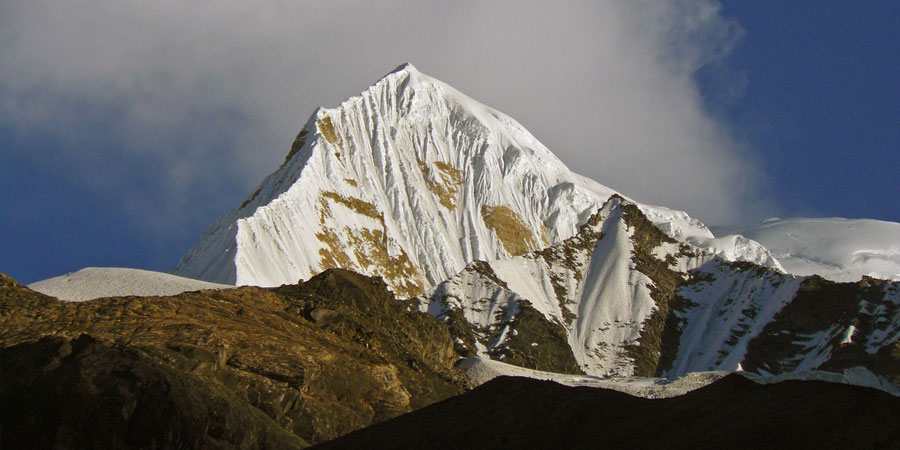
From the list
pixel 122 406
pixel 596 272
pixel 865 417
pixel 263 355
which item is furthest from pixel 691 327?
pixel 865 417

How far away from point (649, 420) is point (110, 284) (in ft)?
204

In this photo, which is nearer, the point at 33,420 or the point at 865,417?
the point at 865,417

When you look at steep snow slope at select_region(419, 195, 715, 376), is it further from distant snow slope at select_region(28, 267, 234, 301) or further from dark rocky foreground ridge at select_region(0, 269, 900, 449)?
dark rocky foreground ridge at select_region(0, 269, 900, 449)

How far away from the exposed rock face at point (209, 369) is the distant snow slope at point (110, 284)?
30.2ft

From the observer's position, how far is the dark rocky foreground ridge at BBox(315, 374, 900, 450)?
37.6 m

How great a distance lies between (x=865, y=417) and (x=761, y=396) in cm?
467

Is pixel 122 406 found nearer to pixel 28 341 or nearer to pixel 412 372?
pixel 28 341

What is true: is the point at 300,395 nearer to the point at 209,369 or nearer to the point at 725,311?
the point at 209,369

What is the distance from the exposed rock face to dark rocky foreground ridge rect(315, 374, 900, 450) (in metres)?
13.7

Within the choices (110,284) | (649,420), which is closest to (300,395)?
Answer: (649,420)

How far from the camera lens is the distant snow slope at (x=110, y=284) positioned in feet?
303

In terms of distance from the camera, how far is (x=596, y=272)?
186 meters

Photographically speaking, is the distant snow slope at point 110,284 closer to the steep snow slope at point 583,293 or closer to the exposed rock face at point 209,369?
the exposed rock face at point 209,369

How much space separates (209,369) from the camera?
67312mm
